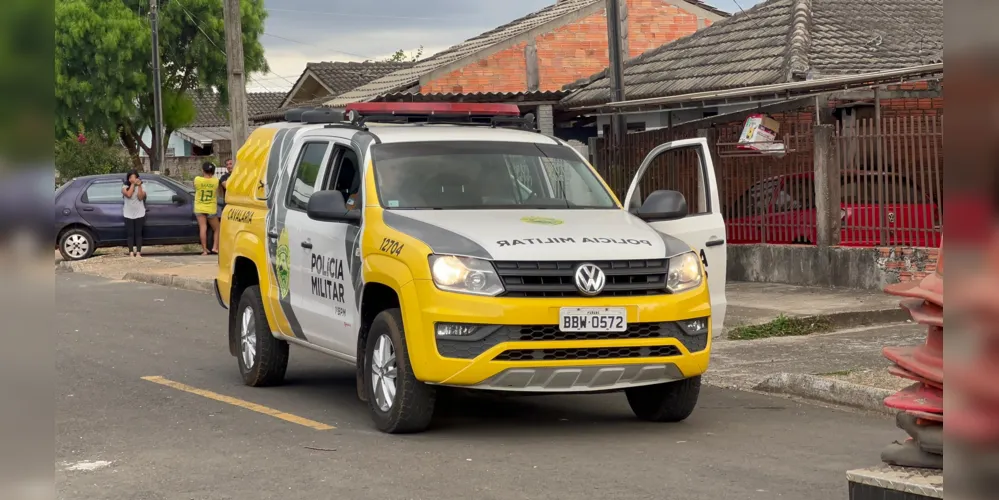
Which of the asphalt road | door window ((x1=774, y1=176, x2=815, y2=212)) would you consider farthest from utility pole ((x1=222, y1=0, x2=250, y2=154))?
the asphalt road

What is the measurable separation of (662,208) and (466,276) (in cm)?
173

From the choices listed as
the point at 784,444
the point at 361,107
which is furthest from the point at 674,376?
the point at 361,107

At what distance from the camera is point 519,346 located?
304 inches

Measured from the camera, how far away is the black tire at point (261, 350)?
10.2 m

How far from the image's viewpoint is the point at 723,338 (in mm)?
12836

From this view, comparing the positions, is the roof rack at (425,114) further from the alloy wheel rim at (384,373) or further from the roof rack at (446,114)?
the alloy wheel rim at (384,373)

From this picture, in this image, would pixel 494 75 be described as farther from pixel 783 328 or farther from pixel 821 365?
pixel 821 365

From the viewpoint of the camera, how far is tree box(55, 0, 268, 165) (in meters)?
54.2

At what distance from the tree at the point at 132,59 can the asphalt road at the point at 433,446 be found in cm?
4411

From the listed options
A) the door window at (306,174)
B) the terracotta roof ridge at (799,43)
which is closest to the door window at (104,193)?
the terracotta roof ridge at (799,43)

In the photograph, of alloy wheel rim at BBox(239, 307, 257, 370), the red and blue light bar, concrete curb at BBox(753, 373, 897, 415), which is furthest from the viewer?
the red and blue light bar

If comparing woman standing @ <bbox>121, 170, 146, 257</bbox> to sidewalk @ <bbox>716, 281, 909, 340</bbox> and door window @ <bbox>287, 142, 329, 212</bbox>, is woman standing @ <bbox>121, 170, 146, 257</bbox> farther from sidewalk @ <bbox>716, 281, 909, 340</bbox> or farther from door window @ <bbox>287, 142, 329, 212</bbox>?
door window @ <bbox>287, 142, 329, 212</bbox>

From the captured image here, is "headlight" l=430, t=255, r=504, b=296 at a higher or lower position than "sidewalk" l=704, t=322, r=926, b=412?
higher

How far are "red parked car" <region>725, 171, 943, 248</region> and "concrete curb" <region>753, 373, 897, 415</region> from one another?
4765 millimetres
